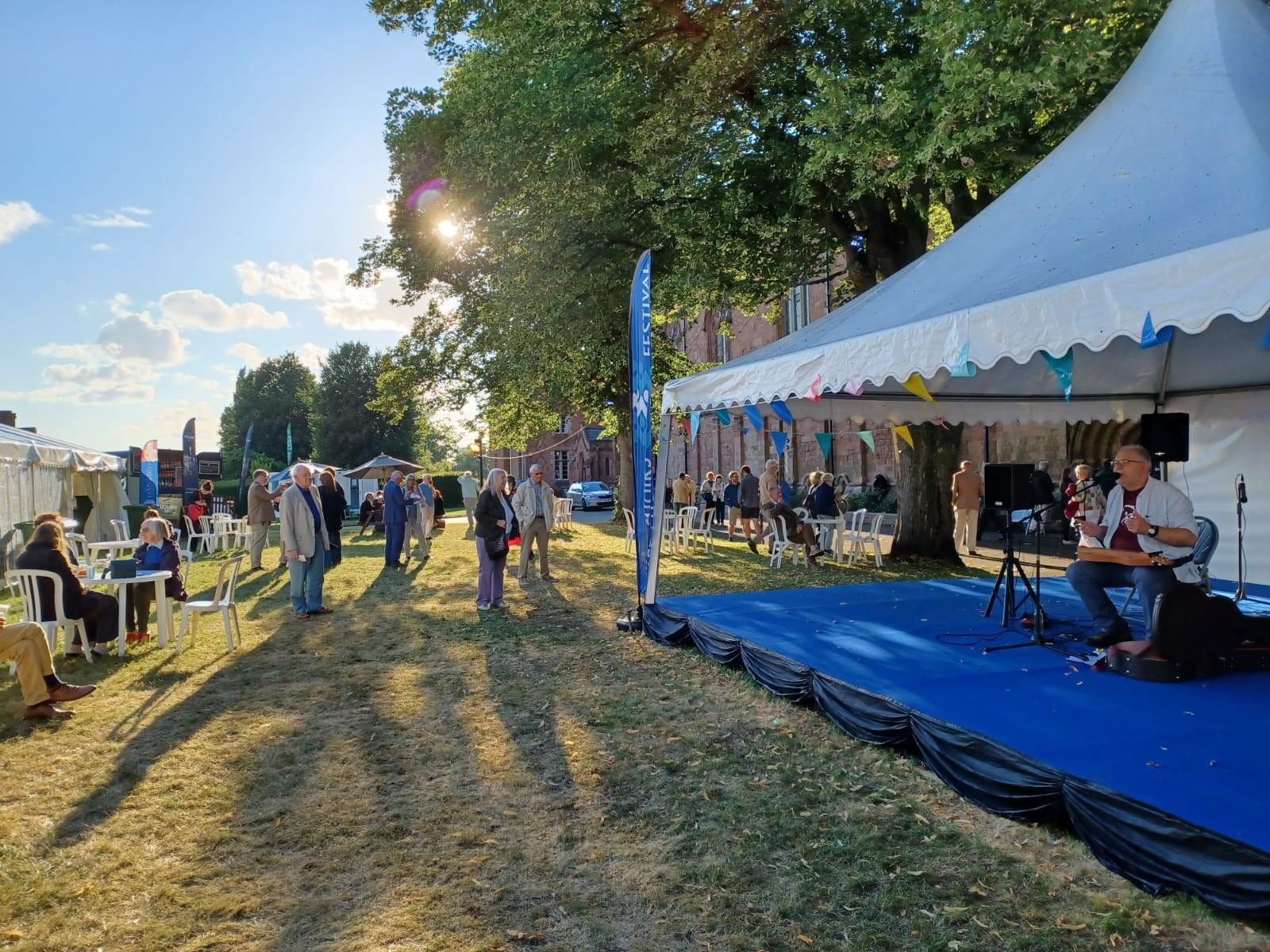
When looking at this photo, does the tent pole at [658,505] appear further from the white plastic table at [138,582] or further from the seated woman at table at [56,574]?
the seated woman at table at [56,574]

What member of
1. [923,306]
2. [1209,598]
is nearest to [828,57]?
[923,306]

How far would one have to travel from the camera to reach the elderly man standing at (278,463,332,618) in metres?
8.33

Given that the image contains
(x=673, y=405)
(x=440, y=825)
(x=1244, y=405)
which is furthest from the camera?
(x=1244, y=405)

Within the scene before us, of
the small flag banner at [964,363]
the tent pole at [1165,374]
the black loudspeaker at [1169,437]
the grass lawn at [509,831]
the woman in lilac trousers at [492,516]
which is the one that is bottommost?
the grass lawn at [509,831]

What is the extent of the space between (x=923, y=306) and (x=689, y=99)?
6694mm

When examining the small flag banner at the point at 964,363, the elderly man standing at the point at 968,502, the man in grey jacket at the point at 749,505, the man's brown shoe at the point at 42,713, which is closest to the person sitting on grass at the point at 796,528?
the man in grey jacket at the point at 749,505

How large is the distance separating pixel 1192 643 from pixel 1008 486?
5.80 feet

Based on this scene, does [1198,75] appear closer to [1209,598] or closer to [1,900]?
[1209,598]

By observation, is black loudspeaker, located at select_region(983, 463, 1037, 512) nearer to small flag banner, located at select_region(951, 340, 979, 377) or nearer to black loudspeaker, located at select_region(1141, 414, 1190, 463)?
black loudspeaker, located at select_region(1141, 414, 1190, 463)

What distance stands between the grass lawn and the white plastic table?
0.95 metres

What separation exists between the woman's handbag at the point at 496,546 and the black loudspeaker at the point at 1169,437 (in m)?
6.31

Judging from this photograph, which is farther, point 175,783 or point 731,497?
point 731,497

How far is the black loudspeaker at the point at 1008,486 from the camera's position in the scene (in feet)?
21.0

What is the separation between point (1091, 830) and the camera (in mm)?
3131
